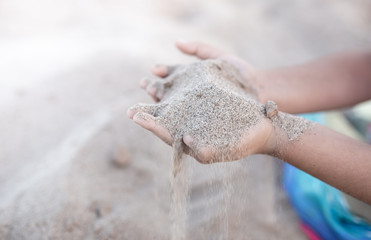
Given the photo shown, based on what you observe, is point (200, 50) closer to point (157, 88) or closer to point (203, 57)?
point (203, 57)

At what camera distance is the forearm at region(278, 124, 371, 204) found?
4.24ft

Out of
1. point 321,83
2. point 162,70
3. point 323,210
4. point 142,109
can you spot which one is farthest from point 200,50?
point 323,210

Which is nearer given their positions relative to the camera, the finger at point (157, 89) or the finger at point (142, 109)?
the finger at point (142, 109)

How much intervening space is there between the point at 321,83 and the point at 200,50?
780mm

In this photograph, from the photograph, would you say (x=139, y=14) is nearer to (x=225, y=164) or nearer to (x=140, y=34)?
(x=140, y=34)

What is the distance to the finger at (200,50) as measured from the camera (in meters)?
1.79

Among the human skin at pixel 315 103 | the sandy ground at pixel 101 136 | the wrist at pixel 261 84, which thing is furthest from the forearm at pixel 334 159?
the wrist at pixel 261 84

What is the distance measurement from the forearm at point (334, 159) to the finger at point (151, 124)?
1.63 ft

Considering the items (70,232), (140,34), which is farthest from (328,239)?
(140,34)

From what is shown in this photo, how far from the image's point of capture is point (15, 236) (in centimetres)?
148

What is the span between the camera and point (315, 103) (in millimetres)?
1860

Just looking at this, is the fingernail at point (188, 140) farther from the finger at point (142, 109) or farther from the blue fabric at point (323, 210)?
the blue fabric at point (323, 210)

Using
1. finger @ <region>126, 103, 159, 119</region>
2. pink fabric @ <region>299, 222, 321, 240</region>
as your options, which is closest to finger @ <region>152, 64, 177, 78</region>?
finger @ <region>126, 103, 159, 119</region>

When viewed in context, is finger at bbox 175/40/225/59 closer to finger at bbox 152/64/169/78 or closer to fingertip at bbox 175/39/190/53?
fingertip at bbox 175/39/190/53
